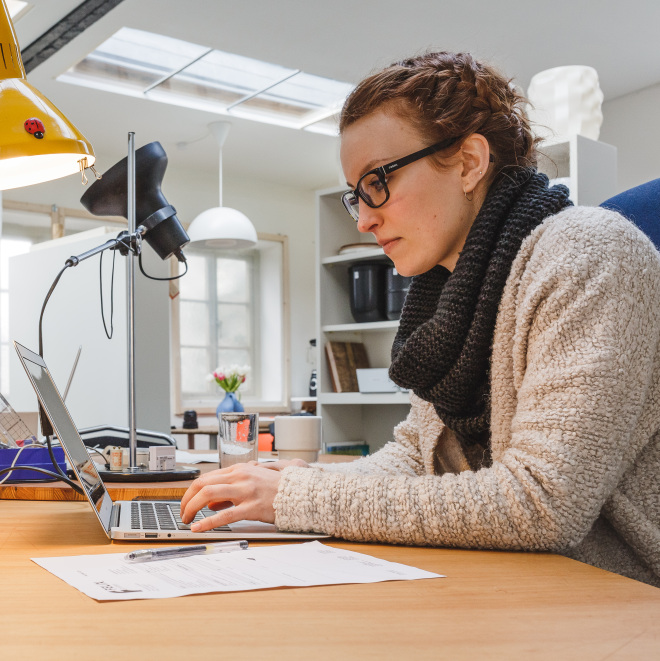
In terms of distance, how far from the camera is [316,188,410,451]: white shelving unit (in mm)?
3562

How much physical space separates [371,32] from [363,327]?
1646mm

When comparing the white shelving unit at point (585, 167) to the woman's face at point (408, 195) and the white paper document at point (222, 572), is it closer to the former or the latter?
the woman's face at point (408, 195)

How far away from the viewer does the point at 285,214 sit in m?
7.09

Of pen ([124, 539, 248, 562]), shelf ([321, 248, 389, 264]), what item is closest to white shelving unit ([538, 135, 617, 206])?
shelf ([321, 248, 389, 264])

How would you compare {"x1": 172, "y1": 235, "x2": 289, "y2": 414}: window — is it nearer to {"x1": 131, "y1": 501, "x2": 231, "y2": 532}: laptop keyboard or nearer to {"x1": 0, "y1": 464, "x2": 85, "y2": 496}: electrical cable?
{"x1": 0, "y1": 464, "x2": 85, "y2": 496}: electrical cable

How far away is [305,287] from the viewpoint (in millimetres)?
7172

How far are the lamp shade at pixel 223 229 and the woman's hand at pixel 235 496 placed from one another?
4031mm

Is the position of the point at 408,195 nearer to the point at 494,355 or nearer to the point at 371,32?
the point at 494,355

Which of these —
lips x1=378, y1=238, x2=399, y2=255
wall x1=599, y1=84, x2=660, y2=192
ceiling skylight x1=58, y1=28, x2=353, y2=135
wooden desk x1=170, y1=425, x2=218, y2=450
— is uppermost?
ceiling skylight x1=58, y1=28, x2=353, y2=135

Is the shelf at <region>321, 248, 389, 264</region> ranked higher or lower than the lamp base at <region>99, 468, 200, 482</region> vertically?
higher

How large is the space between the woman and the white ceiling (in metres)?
2.54

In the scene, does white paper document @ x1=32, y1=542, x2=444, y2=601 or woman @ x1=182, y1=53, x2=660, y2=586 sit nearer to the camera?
white paper document @ x1=32, y1=542, x2=444, y2=601

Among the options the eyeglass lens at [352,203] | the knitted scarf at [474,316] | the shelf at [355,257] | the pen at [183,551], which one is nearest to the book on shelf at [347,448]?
the shelf at [355,257]

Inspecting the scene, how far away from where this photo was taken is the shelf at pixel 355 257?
3399 mm
